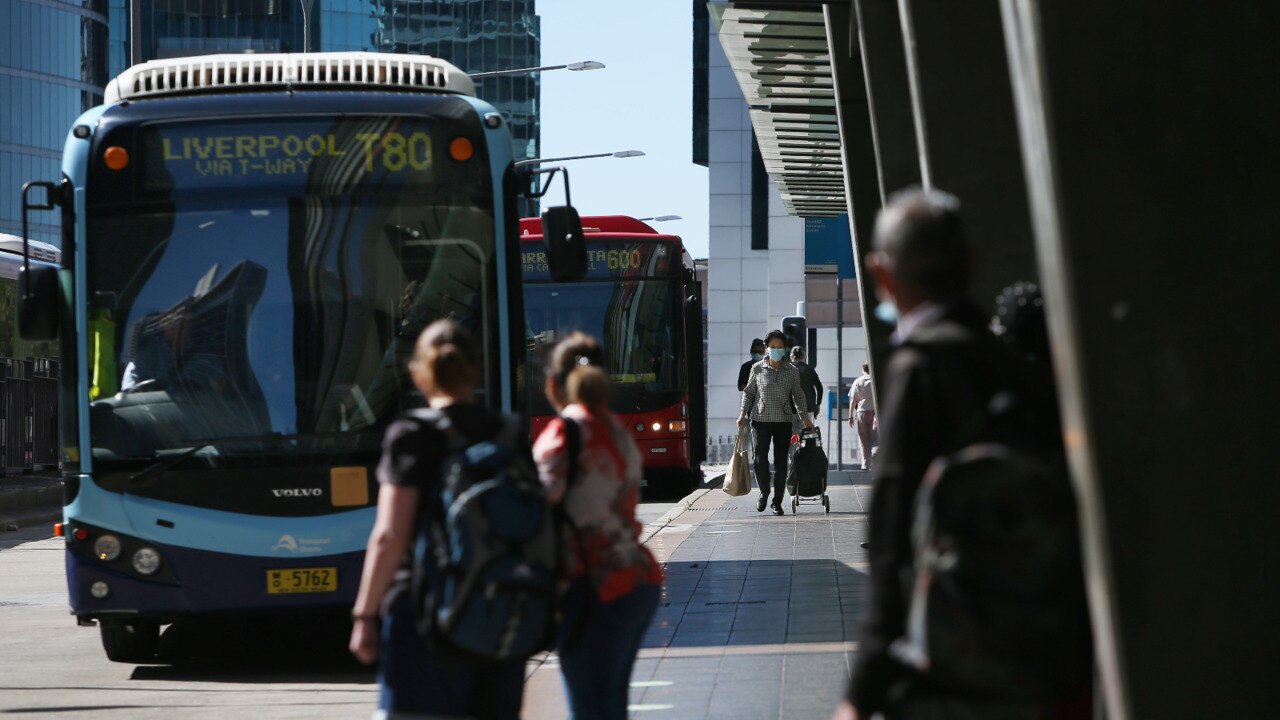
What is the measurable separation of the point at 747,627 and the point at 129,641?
11.1 feet

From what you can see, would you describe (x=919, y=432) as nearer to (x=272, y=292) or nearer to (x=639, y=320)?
(x=272, y=292)

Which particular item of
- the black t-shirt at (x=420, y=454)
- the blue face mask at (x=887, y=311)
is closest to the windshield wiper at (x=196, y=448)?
the black t-shirt at (x=420, y=454)

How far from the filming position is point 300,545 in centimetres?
977

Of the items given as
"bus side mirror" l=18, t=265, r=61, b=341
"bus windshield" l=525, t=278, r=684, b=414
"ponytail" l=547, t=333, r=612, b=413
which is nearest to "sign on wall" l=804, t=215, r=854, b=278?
"bus windshield" l=525, t=278, r=684, b=414

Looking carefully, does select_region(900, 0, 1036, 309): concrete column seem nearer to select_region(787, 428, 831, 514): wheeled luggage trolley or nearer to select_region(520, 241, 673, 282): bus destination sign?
select_region(787, 428, 831, 514): wheeled luggage trolley

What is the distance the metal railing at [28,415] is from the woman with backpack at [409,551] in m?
22.7

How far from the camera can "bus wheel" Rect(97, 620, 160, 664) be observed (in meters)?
10.6

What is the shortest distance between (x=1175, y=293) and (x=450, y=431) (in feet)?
6.02

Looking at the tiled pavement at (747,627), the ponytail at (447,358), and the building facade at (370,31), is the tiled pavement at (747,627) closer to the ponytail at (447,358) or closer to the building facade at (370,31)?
the ponytail at (447,358)

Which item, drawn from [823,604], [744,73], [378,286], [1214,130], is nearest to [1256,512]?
[1214,130]

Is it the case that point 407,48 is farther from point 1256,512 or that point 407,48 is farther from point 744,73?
point 1256,512

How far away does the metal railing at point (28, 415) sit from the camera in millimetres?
27328

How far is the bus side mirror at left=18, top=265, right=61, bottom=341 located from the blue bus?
1 cm

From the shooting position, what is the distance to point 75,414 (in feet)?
32.5
